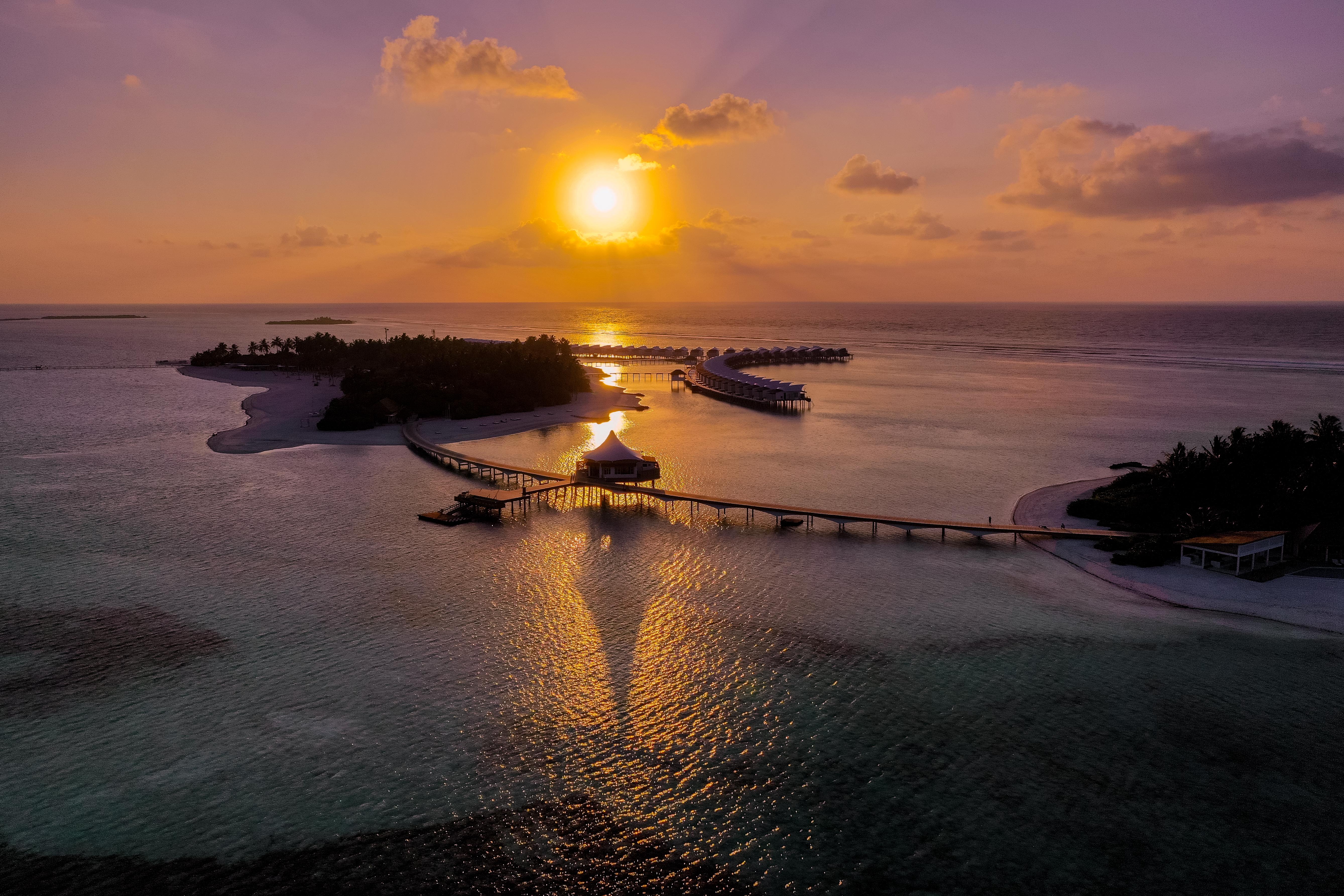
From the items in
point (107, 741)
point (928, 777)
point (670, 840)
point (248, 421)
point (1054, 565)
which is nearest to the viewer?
point (670, 840)

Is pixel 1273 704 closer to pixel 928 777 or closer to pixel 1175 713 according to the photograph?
pixel 1175 713

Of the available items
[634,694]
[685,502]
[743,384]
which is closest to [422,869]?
[634,694]

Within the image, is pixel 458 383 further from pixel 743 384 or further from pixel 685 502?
pixel 685 502

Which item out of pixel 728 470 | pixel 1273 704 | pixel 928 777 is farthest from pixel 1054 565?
pixel 728 470

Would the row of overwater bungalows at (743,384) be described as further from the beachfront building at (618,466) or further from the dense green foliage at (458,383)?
the beachfront building at (618,466)

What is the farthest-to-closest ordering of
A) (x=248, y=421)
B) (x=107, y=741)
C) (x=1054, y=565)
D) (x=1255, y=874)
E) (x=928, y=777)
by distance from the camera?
1. (x=248, y=421)
2. (x=1054, y=565)
3. (x=107, y=741)
4. (x=928, y=777)
5. (x=1255, y=874)

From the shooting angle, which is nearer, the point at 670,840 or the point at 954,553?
the point at 670,840
